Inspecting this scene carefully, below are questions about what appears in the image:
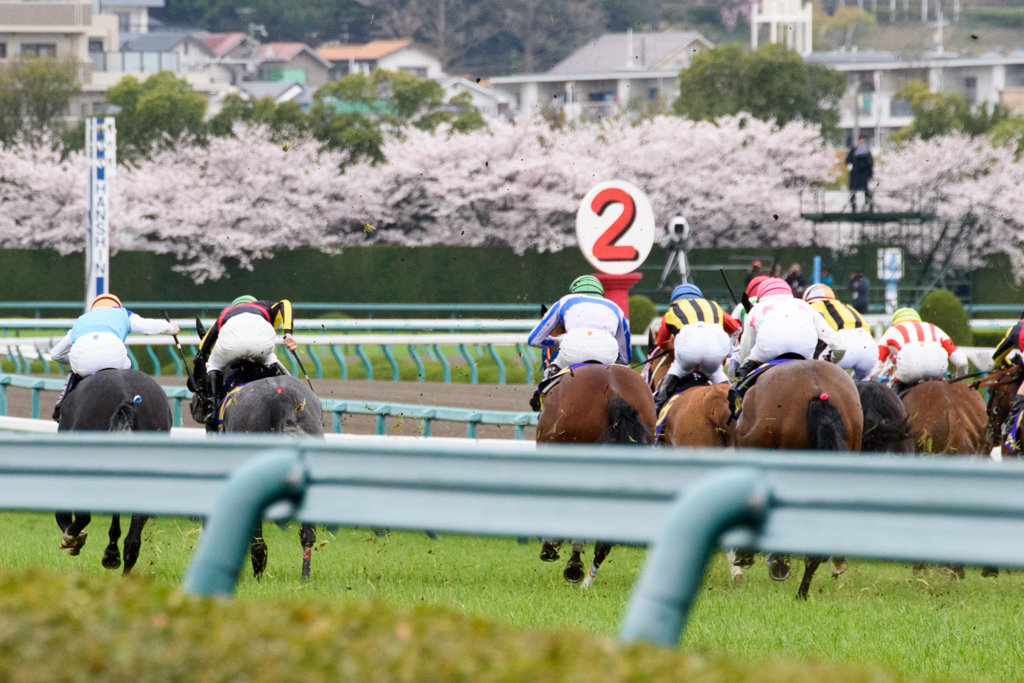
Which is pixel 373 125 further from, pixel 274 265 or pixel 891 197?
pixel 891 197

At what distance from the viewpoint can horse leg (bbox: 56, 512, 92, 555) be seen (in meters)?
7.68

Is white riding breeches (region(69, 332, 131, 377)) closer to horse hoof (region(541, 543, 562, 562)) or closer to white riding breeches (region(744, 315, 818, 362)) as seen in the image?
horse hoof (region(541, 543, 562, 562))

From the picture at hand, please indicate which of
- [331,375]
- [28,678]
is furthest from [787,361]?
[331,375]

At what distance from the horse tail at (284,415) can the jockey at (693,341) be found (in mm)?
1975

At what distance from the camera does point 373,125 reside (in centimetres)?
4009

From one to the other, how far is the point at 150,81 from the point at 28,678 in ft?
143

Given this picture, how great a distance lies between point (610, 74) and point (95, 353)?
5685 centimetres

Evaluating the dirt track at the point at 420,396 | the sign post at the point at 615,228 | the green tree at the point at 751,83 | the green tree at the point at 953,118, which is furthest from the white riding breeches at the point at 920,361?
the green tree at the point at 953,118

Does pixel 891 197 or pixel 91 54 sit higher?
pixel 91 54

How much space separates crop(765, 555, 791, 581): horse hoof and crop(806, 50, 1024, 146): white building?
51647 millimetres

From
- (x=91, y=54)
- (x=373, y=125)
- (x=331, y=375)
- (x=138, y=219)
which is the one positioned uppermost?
(x=91, y=54)

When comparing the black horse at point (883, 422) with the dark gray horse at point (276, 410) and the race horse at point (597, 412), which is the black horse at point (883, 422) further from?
the dark gray horse at point (276, 410)

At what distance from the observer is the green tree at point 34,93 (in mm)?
40906

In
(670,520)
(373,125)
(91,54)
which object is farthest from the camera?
(91,54)
